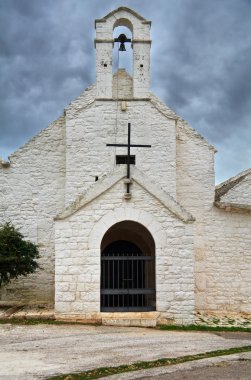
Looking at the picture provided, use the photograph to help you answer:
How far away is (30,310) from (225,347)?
6.14 metres

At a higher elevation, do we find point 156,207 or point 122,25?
point 122,25

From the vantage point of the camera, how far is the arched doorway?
11.9m

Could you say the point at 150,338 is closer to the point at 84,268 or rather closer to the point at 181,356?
the point at 181,356

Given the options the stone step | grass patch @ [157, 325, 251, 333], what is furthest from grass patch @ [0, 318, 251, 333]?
the stone step

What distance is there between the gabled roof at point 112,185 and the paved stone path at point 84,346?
2858mm

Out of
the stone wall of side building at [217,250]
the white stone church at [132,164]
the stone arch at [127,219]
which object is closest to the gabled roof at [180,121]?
the white stone church at [132,164]

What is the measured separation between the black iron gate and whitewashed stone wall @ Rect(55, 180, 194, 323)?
45cm

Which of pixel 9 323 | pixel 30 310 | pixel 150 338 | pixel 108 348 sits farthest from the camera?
pixel 30 310

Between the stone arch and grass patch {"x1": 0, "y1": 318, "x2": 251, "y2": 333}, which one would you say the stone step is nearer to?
grass patch {"x1": 0, "y1": 318, "x2": 251, "y2": 333}

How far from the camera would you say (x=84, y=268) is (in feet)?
38.3

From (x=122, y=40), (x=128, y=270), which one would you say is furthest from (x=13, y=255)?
(x=122, y=40)

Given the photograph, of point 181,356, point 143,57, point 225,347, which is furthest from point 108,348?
point 143,57

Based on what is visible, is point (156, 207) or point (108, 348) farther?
point (156, 207)

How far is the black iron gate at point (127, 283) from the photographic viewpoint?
39.0 feet
